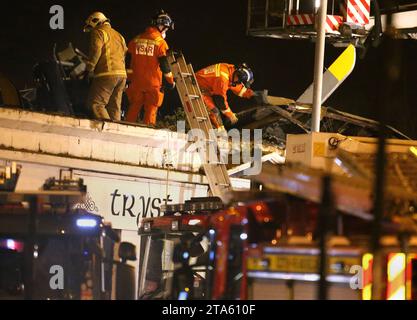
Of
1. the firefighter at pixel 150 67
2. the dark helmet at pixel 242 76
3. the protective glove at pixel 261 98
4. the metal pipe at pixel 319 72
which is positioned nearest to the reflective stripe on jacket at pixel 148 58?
the firefighter at pixel 150 67

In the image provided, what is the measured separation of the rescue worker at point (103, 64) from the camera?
16.3 meters

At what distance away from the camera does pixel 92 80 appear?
16.6 m

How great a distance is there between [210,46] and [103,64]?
8.05 m

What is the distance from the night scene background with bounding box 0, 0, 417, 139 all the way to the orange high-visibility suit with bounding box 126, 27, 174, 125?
2588 millimetres

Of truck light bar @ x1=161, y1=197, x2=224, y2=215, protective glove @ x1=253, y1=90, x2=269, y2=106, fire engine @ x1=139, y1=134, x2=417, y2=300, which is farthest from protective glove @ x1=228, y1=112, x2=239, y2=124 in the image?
fire engine @ x1=139, y1=134, x2=417, y2=300

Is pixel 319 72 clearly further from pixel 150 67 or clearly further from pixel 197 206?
pixel 197 206

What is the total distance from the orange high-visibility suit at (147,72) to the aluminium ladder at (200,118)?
0.23 m

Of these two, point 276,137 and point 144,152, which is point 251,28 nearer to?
point 276,137

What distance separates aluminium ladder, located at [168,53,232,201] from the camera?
16188 millimetres

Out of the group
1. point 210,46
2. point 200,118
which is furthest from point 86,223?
point 210,46

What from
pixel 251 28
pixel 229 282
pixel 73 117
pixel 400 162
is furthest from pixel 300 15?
pixel 229 282

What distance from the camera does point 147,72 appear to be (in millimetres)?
17000

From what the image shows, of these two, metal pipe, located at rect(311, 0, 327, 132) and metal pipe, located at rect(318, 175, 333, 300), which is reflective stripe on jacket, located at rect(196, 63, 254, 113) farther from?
metal pipe, located at rect(318, 175, 333, 300)
